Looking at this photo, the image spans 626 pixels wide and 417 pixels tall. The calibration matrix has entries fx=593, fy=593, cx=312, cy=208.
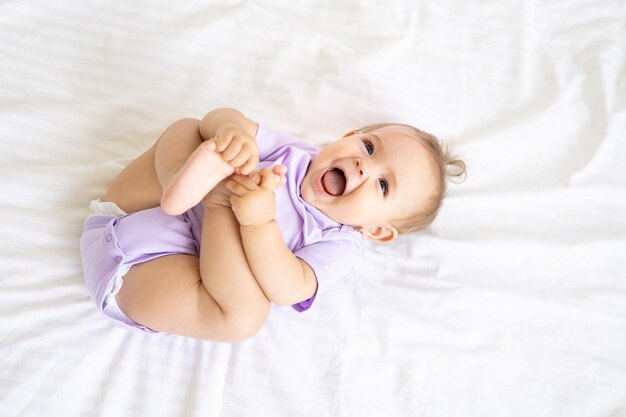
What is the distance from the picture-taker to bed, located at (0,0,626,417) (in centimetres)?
122

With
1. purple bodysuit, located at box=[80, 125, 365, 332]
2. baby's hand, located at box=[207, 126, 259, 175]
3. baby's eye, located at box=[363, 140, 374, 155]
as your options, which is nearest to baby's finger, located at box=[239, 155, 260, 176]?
baby's hand, located at box=[207, 126, 259, 175]

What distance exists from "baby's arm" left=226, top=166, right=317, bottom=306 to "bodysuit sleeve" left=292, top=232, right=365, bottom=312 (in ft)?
0.08

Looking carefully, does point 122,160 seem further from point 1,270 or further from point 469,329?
point 469,329

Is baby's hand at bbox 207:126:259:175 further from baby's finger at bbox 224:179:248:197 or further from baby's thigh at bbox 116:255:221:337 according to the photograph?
baby's thigh at bbox 116:255:221:337

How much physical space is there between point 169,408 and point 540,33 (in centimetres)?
140

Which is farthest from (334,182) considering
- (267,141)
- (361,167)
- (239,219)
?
(239,219)

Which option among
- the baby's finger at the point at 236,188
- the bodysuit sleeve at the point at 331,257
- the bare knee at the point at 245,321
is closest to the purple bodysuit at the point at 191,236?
the bodysuit sleeve at the point at 331,257

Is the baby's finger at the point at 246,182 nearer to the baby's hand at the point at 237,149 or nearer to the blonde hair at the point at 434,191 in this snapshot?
the baby's hand at the point at 237,149

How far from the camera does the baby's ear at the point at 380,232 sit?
138cm

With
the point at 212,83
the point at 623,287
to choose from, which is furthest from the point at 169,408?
the point at 623,287

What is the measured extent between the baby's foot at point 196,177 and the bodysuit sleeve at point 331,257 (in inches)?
11.7

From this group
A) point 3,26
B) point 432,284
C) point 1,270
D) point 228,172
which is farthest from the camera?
point 3,26

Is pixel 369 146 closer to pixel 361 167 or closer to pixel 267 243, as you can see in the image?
pixel 361 167

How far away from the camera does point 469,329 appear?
4.42 feet
